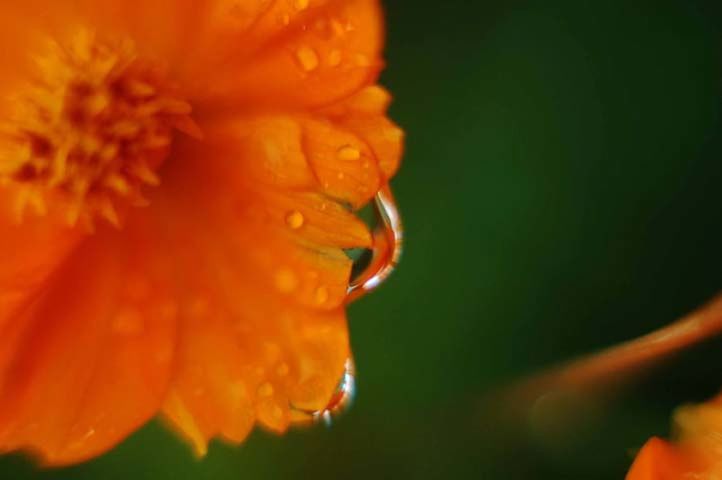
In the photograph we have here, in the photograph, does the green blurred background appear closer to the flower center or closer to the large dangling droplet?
the large dangling droplet

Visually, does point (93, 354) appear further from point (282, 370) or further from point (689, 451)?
point (689, 451)

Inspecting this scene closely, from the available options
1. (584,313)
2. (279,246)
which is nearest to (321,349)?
(279,246)

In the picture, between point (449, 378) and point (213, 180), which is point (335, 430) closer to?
point (449, 378)

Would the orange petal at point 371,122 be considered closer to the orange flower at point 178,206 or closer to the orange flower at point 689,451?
the orange flower at point 178,206

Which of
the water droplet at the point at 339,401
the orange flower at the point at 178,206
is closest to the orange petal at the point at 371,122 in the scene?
the orange flower at the point at 178,206

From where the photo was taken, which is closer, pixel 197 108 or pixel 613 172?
pixel 197 108

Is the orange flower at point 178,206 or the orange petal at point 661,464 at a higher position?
the orange flower at point 178,206

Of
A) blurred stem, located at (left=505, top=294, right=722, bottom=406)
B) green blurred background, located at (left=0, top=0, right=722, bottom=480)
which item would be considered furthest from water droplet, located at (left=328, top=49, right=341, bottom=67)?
blurred stem, located at (left=505, top=294, right=722, bottom=406)
